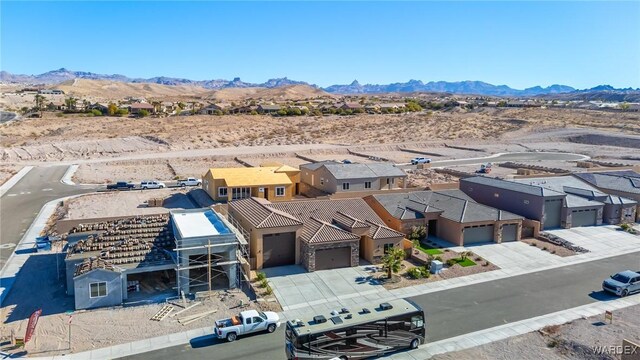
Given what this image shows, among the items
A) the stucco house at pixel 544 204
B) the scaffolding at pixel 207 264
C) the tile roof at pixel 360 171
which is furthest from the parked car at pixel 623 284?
the tile roof at pixel 360 171

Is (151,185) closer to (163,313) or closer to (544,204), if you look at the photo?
(163,313)

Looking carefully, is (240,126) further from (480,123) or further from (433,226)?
(433,226)

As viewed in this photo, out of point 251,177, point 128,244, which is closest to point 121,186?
point 251,177

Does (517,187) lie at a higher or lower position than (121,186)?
higher

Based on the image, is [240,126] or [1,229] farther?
[240,126]

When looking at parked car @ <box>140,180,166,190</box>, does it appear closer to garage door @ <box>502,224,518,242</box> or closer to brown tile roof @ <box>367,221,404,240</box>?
brown tile roof @ <box>367,221,404,240</box>

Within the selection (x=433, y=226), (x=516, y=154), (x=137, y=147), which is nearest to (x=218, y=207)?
(x=433, y=226)

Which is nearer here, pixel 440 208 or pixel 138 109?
pixel 440 208
